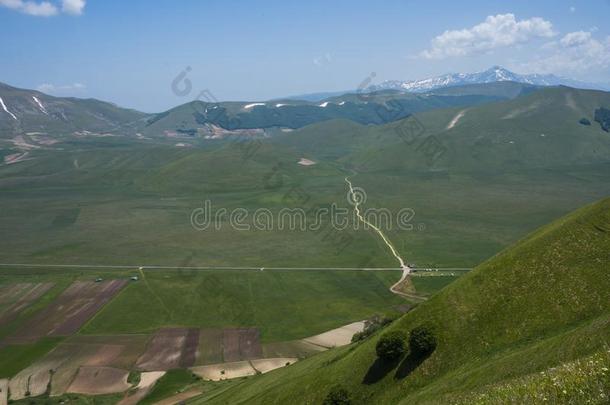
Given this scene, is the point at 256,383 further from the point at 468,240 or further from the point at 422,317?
the point at 468,240

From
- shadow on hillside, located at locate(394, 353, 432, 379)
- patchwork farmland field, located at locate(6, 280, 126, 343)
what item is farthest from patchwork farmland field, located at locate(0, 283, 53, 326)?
shadow on hillside, located at locate(394, 353, 432, 379)

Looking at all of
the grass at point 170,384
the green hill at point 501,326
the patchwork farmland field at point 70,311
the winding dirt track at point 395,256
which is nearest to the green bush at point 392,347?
the green hill at point 501,326

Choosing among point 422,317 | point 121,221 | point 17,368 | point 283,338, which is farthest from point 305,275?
point 121,221

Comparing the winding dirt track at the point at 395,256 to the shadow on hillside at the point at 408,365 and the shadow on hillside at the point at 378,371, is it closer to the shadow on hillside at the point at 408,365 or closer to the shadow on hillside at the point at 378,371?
the shadow on hillside at the point at 378,371

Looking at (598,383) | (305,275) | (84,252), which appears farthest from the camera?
(84,252)

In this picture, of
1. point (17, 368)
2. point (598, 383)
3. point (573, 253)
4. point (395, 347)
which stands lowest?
point (17, 368)

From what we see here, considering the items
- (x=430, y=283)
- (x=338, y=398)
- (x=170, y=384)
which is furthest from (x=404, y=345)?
(x=430, y=283)

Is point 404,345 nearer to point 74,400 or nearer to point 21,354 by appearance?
point 74,400
